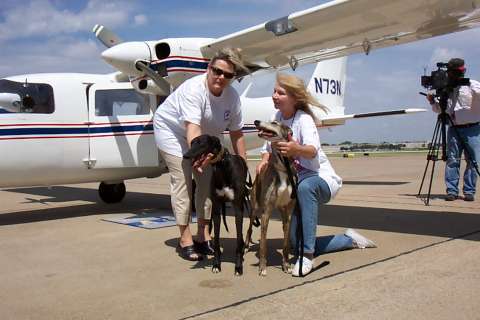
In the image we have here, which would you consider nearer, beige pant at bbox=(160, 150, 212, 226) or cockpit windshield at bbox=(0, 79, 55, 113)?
beige pant at bbox=(160, 150, 212, 226)

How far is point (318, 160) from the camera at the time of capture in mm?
4312

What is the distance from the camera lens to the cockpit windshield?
22.4 feet

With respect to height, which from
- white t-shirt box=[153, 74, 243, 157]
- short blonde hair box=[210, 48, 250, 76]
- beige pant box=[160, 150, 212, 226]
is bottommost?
beige pant box=[160, 150, 212, 226]

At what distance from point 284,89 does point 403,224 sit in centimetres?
301

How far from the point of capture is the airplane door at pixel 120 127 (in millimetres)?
7676

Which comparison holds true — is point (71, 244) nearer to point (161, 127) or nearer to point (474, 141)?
point (161, 127)

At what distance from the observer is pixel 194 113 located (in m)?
4.39

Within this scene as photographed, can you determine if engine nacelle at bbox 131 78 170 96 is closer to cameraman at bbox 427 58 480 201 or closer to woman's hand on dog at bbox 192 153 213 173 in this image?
woman's hand on dog at bbox 192 153 213 173

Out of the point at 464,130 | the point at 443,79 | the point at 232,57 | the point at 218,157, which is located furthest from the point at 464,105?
the point at 218,157

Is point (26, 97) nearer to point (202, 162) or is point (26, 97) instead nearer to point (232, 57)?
point (232, 57)

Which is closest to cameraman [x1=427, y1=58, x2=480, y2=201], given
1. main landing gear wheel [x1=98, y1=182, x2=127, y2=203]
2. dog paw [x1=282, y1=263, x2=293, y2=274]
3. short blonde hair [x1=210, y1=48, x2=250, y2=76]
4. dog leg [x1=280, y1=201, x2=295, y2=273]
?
short blonde hair [x1=210, y1=48, x2=250, y2=76]

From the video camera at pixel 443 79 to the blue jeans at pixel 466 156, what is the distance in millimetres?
1091

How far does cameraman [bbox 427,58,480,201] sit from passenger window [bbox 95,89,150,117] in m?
4.96

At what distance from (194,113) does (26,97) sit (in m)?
3.91
